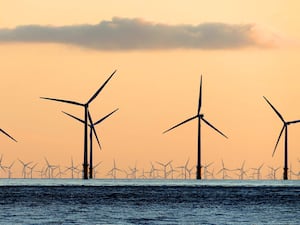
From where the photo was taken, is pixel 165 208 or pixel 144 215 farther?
pixel 165 208

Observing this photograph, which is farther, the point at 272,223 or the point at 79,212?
the point at 79,212

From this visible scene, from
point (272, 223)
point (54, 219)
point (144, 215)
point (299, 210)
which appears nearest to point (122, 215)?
point (144, 215)

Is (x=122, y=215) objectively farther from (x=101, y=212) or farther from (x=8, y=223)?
(x=8, y=223)

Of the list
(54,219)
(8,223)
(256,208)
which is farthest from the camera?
(256,208)

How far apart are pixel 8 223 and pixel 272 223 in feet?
81.8

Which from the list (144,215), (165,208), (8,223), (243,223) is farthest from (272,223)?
(165,208)

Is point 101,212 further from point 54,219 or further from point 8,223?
point 8,223

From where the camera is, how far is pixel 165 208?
442 ft

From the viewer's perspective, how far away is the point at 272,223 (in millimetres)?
102938

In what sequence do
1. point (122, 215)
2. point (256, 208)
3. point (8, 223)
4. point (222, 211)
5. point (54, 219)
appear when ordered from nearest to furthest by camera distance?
1. point (8, 223)
2. point (54, 219)
3. point (122, 215)
4. point (222, 211)
5. point (256, 208)

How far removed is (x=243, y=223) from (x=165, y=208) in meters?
32.7

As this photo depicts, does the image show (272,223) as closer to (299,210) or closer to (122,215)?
(122,215)

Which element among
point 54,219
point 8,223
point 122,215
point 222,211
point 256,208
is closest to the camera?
point 8,223

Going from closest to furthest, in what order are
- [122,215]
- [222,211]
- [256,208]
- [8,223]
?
[8,223], [122,215], [222,211], [256,208]
